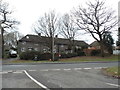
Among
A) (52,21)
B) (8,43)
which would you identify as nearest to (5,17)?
(52,21)

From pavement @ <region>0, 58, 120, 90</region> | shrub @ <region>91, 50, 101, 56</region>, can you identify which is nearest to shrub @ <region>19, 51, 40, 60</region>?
shrub @ <region>91, 50, 101, 56</region>

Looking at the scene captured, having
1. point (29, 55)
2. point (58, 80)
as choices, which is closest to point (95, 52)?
point (29, 55)

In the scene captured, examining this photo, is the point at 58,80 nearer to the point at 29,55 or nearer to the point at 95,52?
the point at 29,55

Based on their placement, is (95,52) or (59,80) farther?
(95,52)

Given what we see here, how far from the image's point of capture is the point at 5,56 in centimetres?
5262

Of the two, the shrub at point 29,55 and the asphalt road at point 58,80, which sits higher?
the shrub at point 29,55

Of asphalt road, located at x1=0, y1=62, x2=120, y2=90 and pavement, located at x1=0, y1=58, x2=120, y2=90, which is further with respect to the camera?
asphalt road, located at x1=0, y1=62, x2=120, y2=90

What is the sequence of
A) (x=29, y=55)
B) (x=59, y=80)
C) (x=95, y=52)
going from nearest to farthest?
(x=59, y=80)
(x=29, y=55)
(x=95, y=52)

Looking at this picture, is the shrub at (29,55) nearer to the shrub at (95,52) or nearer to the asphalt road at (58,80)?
the shrub at (95,52)

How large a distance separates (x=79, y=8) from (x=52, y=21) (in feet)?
41.1

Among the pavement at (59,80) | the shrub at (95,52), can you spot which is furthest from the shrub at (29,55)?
the pavement at (59,80)

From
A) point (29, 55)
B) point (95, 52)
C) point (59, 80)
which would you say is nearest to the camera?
point (59, 80)

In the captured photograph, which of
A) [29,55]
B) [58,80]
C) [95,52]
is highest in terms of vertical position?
[95,52]

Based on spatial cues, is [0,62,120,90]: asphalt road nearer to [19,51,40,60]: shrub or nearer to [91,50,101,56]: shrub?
[19,51,40,60]: shrub
